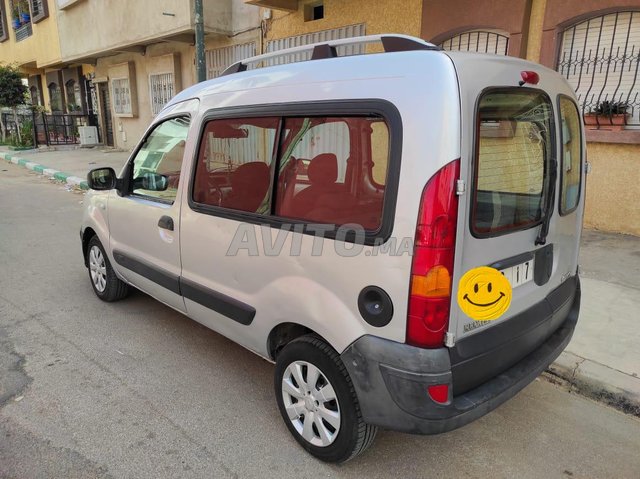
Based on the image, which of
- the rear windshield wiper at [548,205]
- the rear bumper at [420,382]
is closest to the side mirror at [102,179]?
the rear bumper at [420,382]

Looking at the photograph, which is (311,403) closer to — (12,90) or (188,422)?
(188,422)

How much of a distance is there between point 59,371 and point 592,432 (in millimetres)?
3265

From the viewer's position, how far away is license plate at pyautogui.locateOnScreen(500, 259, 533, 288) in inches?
83.7

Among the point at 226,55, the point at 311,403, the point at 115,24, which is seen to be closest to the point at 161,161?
the point at 311,403

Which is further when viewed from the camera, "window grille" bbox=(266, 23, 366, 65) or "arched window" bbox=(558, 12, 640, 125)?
"window grille" bbox=(266, 23, 366, 65)

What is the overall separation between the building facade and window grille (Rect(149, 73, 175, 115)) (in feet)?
0.10

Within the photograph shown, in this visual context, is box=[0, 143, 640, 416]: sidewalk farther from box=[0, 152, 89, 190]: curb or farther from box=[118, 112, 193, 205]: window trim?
box=[0, 152, 89, 190]: curb

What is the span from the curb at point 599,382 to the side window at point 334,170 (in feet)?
6.62

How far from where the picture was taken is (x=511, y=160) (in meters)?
2.20

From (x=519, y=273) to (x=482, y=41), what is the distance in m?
5.47

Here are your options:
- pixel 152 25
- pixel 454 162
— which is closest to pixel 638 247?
pixel 454 162

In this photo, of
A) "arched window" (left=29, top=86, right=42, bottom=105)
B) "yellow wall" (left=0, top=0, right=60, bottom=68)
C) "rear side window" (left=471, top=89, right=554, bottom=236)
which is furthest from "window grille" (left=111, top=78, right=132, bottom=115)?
"rear side window" (left=471, top=89, right=554, bottom=236)

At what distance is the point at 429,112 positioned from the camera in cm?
176

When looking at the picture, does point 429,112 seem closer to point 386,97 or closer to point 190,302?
point 386,97
